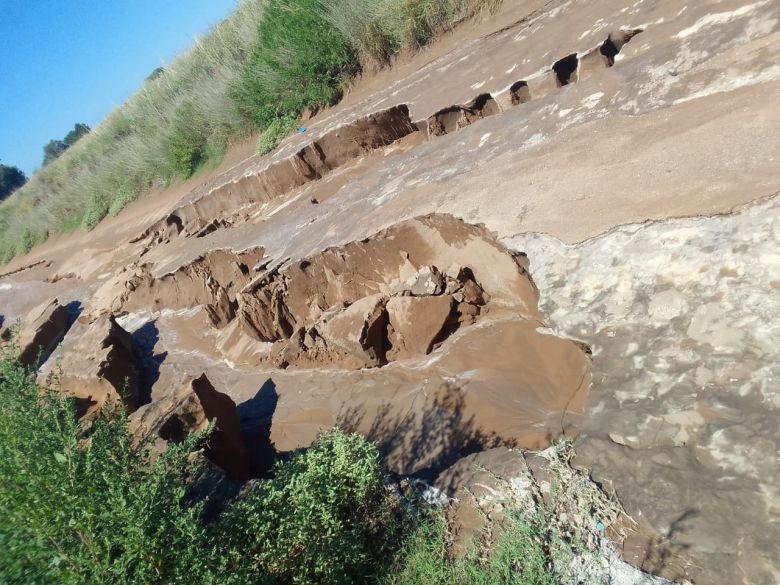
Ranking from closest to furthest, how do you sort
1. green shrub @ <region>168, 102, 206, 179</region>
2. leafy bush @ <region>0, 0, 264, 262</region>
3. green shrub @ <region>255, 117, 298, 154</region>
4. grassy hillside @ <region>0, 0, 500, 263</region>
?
grassy hillside @ <region>0, 0, 500, 263</region> < green shrub @ <region>255, 117, 298, 154</region> < leafy bush @ <region>0, 0, 264, 262</region> < green shrub @ <region>168, 102, 206, 179</region>

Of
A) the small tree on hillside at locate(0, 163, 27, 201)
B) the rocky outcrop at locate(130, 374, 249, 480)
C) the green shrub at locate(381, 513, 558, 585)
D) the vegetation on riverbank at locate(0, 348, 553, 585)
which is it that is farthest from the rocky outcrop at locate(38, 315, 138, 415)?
the small tree on hillside at locate(0, 163, 27, 201)

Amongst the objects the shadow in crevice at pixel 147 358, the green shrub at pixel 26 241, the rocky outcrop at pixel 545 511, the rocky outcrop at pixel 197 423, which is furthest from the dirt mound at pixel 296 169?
the green shrub at pixel 26 241

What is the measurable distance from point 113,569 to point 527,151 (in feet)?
15.0

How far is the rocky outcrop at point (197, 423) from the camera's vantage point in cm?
459

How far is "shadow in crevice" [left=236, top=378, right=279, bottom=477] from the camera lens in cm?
507

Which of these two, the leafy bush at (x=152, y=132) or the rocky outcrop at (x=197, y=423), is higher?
the leafy bush at (x=152, y=132)

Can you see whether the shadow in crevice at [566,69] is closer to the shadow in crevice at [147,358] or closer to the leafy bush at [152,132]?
the shadow in crevice at [147,358]

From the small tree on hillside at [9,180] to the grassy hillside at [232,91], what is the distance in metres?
18.4

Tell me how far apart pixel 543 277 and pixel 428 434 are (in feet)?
4.72

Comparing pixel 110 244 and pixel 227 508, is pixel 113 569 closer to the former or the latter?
pixel 227 508

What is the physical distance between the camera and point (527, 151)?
5.32 m

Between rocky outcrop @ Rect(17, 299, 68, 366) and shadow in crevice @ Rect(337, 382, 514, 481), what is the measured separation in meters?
7.00

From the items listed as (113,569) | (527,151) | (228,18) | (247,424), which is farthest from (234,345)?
(228,18)

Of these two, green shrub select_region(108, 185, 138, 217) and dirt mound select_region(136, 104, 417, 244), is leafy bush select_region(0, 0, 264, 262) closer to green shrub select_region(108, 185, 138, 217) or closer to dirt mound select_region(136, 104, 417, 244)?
green shrub select_region(108, 185, 138, 217)
